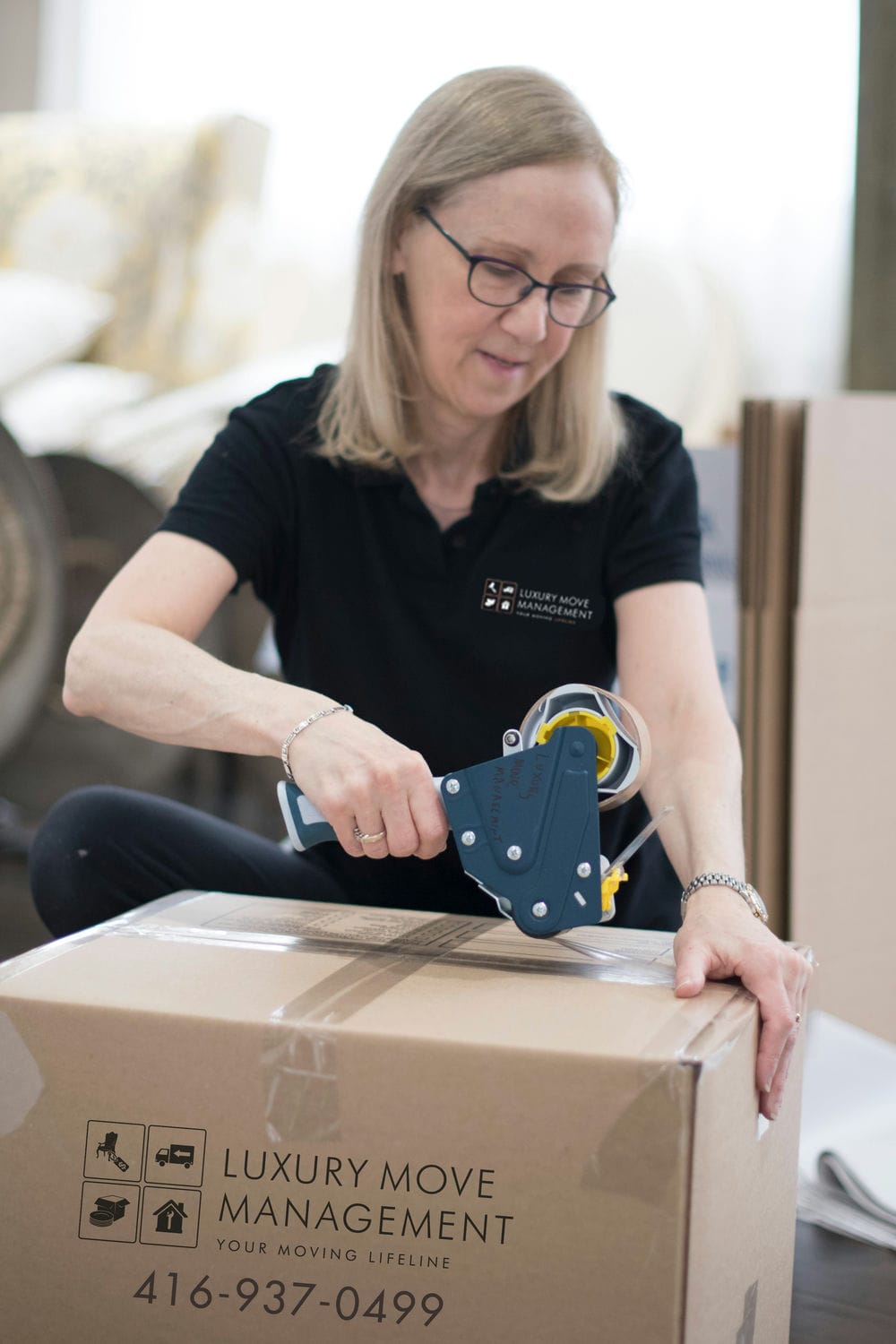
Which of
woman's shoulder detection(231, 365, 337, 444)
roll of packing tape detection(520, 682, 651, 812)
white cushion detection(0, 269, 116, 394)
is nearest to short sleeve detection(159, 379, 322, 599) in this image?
woman's shoulder detection(231, 365, 337, 444)

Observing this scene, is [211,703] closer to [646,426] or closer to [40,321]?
[646,426]

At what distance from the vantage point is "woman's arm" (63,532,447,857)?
2.58 feet

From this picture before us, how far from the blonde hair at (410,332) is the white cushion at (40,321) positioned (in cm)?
129

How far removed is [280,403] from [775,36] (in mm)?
1496

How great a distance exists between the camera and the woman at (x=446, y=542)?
101 centimetres

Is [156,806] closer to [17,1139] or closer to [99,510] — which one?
[17,1139]

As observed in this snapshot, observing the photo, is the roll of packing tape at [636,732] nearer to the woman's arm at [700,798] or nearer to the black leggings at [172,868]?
the woman's arm at [700,798]

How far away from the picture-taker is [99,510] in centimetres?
209

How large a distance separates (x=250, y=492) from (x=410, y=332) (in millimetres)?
194

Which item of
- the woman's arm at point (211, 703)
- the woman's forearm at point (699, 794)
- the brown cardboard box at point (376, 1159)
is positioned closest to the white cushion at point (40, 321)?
the woman's arm at point (211, 703)

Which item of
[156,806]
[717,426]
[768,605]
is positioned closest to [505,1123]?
[156,806]

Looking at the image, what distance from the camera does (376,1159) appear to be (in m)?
0.68

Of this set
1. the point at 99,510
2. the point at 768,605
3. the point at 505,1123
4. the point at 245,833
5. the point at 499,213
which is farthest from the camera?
the point at 99,510

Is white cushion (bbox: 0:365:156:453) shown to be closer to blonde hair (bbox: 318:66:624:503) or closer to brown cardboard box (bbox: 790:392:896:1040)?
blonde hair (bbox: 318:66:624:503)
